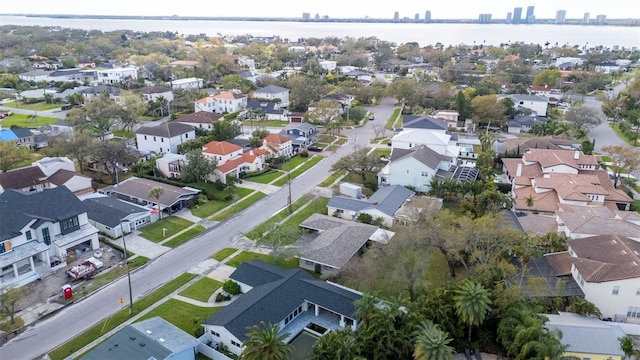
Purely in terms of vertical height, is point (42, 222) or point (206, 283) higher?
point (42, 222)

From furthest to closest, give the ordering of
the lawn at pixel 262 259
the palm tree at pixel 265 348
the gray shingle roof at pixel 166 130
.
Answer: the gray shingle roof at pixel 166 130 → the lawn at pixel 262 259 → the palm tree at pixel 265 348

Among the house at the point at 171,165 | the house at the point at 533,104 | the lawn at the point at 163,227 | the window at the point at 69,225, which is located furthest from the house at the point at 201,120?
the house at the point at 533,104

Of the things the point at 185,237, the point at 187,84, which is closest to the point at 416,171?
the point at 185,237

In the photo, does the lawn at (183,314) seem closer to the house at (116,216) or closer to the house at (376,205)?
the house at (116,216)

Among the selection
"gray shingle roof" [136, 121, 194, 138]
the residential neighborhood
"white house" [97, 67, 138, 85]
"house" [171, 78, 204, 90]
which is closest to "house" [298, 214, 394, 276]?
the residential neighborhood

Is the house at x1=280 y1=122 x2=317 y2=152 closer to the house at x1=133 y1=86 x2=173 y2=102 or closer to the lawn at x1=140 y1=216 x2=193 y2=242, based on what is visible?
the lawn at x1=140 y1=216 x2=193 y2=242

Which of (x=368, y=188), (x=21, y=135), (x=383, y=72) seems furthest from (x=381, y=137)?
(x=383, y=72)

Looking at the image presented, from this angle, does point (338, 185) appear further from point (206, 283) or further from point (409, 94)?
point (409, 94)
